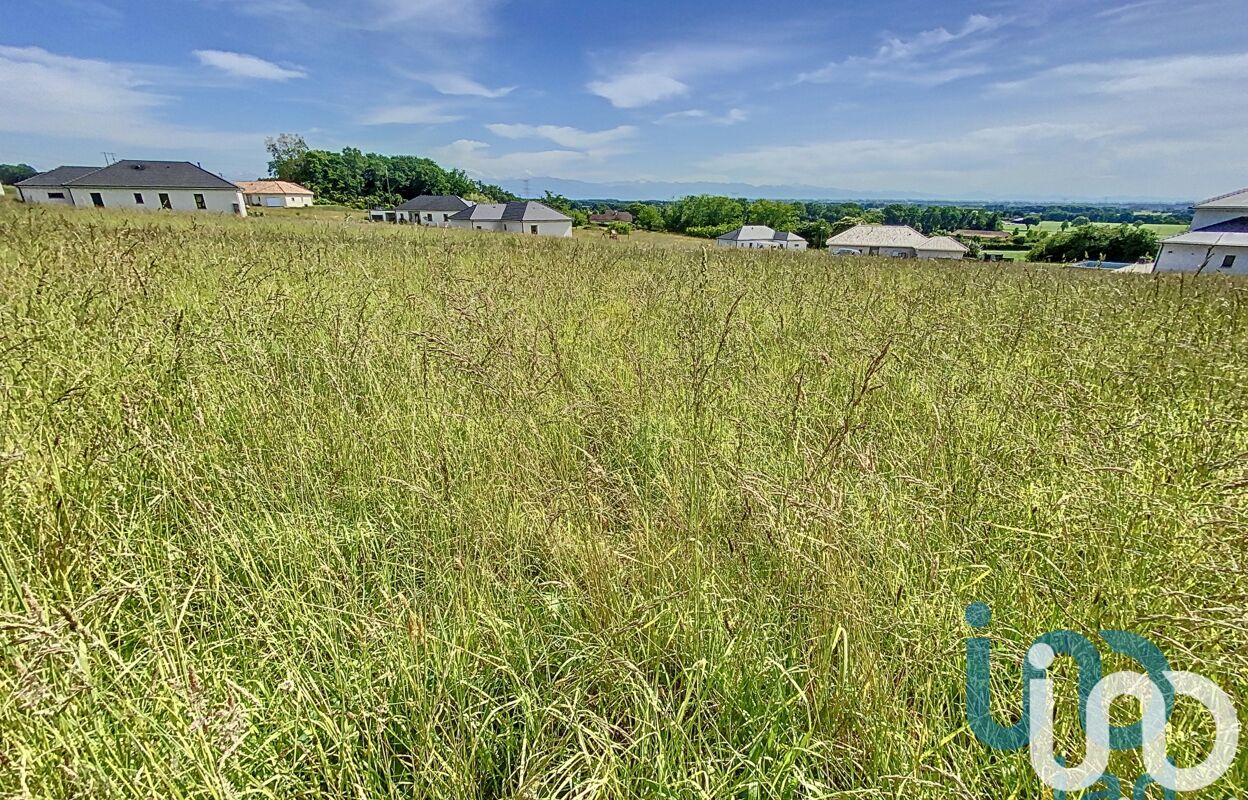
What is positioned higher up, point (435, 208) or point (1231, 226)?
point (435, 208)

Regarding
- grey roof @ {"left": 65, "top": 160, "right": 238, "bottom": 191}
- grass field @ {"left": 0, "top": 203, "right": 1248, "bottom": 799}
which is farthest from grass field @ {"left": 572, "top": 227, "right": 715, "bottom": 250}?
grey roof @ {"left": 65, "top": 160, "right": 238, "bottom": 191}

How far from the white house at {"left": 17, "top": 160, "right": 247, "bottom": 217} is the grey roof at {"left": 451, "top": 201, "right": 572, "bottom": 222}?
24529 mm

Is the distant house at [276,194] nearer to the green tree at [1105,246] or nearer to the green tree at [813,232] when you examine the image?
the green tree at [813,232]

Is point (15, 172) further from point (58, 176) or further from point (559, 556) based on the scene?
point (559, 556)

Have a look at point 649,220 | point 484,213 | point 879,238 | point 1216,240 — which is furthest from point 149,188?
point 1216,240

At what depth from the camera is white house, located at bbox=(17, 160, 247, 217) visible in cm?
4584

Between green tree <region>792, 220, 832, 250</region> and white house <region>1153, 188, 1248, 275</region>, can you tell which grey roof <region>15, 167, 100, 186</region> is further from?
green tree <region>792, 220, 832, 250</region>

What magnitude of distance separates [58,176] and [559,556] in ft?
255

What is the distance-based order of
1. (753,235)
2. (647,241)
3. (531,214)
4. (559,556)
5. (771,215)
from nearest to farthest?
(559,556), (647,241), (531,214), (753,235), (771,215)

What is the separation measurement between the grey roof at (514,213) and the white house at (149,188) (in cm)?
2453

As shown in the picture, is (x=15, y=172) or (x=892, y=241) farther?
(x=15, y=172)
